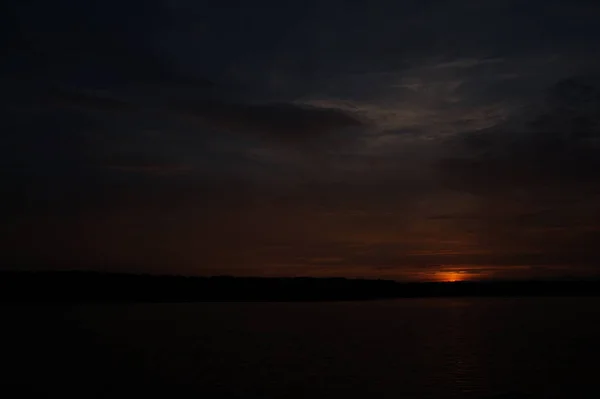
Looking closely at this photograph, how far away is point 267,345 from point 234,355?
691 centimetres

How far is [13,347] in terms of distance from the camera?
143ft

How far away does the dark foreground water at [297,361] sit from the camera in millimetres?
28938

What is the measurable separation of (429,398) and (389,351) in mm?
16292

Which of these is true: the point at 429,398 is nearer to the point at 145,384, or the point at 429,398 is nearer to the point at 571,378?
the point at 571,378

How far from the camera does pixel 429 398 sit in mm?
27297

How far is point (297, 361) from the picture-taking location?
37.7 m

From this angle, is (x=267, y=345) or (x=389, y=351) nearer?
(x=389, y=351)

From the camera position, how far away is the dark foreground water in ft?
94.9

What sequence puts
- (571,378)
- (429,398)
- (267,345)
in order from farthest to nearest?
(267,345) < (571,378) < (429,398)

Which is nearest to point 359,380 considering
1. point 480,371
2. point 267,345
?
point 480,371

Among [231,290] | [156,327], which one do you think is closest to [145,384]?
[156,327]

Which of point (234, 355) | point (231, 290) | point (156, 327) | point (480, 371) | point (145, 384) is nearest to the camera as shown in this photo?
point (145, 384)

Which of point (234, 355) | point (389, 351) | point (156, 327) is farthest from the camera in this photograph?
point (156, 327)

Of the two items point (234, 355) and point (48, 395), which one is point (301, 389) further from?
point (234, 355)
